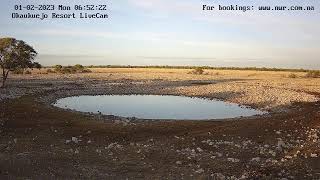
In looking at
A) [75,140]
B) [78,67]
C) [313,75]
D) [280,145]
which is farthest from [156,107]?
[78,67]

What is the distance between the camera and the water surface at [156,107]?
32.6 metres

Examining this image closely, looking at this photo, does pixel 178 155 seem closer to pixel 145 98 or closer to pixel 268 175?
pixel 268 175

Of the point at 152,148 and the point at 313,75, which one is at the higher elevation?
the point at 313,75

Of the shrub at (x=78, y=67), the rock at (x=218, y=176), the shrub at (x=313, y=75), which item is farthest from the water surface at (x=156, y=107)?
the shrub at (x=78, y=67)

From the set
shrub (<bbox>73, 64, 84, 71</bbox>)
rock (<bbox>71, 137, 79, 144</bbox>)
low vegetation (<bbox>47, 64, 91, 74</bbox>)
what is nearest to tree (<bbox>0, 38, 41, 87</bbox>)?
rock (<bbox>71, 137, 79, 144</bbox>)

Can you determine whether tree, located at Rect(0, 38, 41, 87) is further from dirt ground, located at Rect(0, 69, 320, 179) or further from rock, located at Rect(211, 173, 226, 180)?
rock, located at Rect(211, 173, 226, 180)

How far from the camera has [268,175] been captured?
1495cm

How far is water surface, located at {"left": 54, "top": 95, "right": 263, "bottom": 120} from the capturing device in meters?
32.6

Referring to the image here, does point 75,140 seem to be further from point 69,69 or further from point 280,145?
point 69,69

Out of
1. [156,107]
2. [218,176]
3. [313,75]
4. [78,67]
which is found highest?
[78,67]

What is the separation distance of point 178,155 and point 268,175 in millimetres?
3847

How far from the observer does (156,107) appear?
36.5m

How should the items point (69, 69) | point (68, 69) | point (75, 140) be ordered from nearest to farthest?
1. point (75, 140)
2. point (68, 69)
3. point (69, 69)

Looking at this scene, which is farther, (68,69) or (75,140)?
(68,69)
